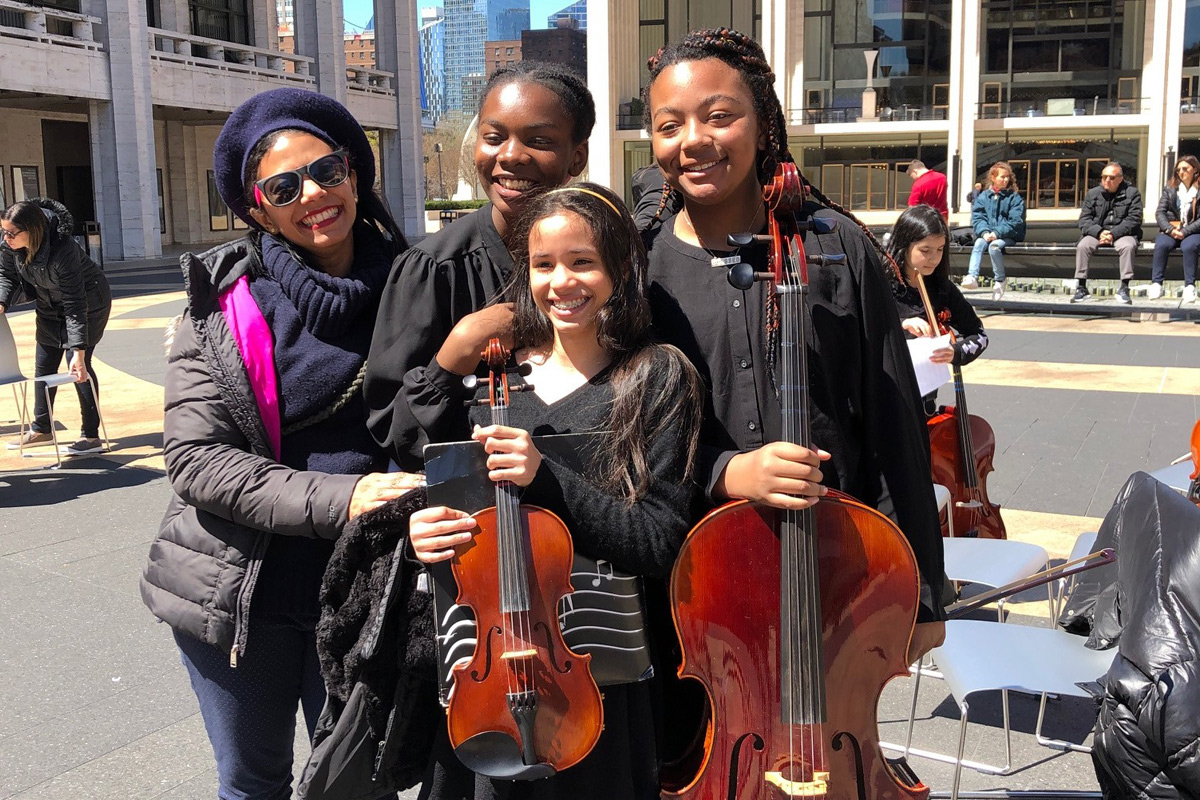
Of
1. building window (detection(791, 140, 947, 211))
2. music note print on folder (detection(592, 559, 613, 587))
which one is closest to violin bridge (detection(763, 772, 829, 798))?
music note print on folder (detection(592, 559, 613, 587))

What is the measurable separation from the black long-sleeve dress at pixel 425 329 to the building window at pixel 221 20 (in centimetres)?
3814

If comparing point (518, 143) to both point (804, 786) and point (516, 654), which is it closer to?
point (516, 654)

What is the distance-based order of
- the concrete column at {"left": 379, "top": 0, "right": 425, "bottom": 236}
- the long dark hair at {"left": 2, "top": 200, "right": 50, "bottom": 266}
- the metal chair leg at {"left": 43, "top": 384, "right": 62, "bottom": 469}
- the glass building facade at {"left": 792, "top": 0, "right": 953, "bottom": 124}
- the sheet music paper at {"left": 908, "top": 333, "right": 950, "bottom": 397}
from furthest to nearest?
the glass building facade at {"left": 792, "top": 0, "right": 953, "bottom": 124}
the concrete column at {"left": 379, "top": 0, "right": 425, "bottom": 236}
the long dark hair at {"left": 2, "top": 200, "right": 50, "bottom": 266}
the metal chair leg at {"left": 43, "top": 384, "right": 62, "bottom": 469}
the sheet music paper at {"left": 908, "top": 333, "right": 950, "bottom": 397}

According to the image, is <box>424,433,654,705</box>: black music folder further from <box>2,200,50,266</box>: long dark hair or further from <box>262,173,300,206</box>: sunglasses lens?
<box>2,200,50,266</box>: long dark hair

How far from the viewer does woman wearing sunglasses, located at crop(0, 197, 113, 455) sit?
325 inches

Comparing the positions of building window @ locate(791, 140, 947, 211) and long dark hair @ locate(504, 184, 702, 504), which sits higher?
building window @ locate(791, 140, 947, 211)

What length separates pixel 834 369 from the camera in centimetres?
213

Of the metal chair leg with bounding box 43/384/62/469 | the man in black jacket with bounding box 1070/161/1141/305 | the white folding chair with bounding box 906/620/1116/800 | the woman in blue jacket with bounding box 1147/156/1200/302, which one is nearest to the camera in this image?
the white folding chair with bounding box 906/620/1116/800

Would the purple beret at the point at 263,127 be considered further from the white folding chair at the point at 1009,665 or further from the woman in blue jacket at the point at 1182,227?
the woman in blue jacket at the point at 1182,227

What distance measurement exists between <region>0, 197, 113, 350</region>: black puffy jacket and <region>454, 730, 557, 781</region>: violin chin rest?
766cm

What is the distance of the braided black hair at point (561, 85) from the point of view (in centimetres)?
227

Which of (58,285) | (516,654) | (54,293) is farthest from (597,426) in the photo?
(54,293)

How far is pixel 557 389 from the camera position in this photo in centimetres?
204

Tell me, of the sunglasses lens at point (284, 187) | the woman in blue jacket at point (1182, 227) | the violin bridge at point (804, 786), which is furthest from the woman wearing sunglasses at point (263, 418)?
the woman in blue jacket at point (1182, 227)
